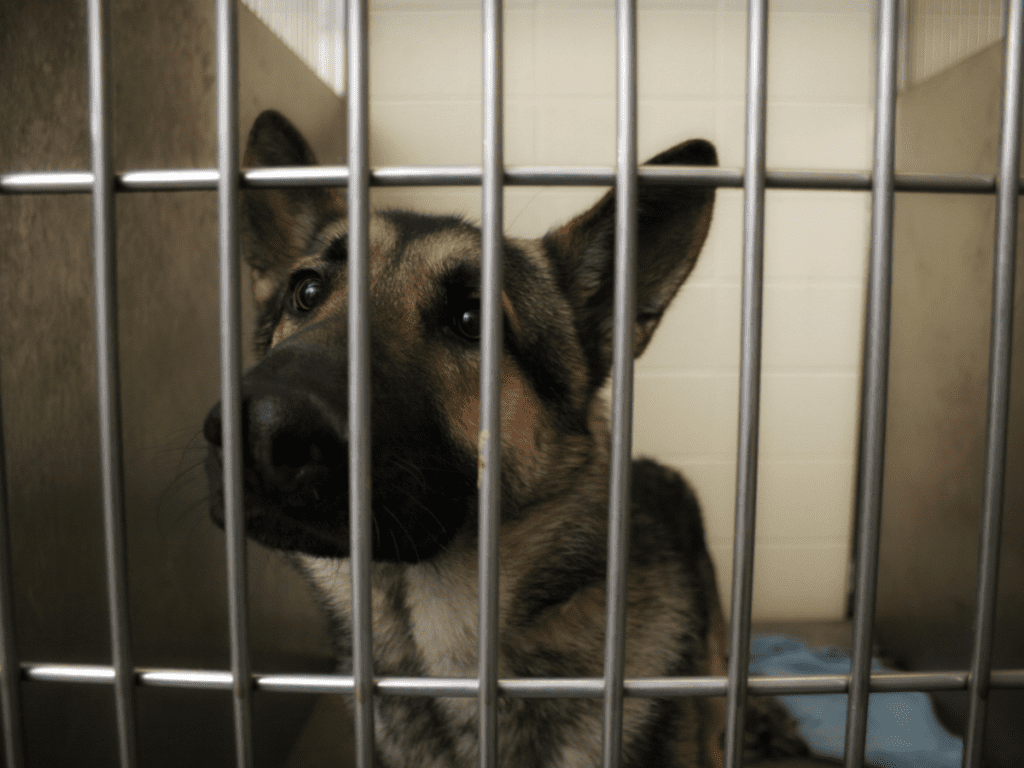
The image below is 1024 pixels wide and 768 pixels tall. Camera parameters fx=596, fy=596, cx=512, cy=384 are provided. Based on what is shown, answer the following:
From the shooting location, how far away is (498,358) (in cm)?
51

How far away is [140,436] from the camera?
1051 mm

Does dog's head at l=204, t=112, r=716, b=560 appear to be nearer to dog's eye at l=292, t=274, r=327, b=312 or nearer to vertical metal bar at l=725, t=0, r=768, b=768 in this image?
dog's eye at l=292, t=274, r=327, b=312

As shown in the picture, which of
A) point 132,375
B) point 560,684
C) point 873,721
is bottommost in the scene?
point 873,721

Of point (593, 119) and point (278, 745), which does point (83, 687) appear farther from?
point (593, 119)

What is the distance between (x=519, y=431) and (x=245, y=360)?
71 cm

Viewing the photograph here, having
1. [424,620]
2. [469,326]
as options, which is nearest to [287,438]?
[469,326]

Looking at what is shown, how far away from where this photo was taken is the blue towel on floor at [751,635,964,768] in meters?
1.55

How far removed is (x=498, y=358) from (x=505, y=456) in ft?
2.15

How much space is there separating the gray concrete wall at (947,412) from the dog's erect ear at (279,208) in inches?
61.5

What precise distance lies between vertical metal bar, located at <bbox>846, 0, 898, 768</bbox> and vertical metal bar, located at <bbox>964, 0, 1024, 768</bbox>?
9cm

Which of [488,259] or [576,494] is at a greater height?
[488,259]

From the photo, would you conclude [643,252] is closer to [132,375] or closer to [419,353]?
[419,353]

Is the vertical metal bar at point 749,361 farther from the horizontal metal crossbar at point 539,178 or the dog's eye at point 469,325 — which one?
the dog's eye at point 469,325

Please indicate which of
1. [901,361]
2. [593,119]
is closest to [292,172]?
[593,119]
